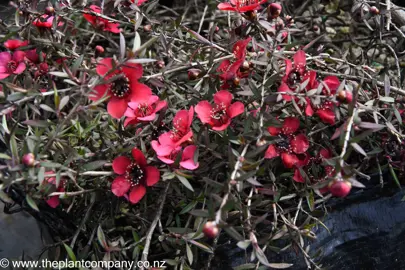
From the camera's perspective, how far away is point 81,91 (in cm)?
90

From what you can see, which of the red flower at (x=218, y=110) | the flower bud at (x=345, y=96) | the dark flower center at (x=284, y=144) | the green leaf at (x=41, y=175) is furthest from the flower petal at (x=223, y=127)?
the green leaf at (x=41, y=175)

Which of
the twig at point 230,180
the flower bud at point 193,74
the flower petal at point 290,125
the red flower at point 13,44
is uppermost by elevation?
the flower bud at point 193,74

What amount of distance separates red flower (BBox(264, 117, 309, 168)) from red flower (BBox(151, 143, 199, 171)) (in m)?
0.18

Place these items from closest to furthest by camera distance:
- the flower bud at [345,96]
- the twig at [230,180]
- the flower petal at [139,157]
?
the twig at [230,180] < the flower bud at [345,96] < the flower petal at [139,157]

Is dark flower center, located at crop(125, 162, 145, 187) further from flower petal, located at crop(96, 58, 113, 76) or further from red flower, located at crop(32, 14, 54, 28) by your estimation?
red flower, located at crop(32, 14, 54, 28)

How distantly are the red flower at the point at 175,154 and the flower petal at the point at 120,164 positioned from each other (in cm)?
7

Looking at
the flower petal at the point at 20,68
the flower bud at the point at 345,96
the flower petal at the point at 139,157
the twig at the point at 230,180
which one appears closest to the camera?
the twig at the point at 230,180

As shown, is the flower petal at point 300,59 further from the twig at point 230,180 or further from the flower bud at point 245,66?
the twig at point 230,180

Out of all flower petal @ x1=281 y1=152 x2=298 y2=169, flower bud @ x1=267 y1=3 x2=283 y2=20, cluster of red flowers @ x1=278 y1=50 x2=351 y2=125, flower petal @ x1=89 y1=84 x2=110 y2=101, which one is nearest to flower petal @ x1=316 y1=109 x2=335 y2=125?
cluster of red flowers @ x1=278 y1=50 x2=351 y2=125

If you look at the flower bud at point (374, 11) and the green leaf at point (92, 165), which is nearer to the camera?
the green leaf at point (92, 165)

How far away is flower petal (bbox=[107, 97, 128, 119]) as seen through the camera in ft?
3.18

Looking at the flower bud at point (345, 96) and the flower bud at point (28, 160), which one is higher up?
the flower bud at point (345, 96)

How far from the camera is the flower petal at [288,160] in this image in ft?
3.35

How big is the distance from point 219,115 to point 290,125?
154mm
